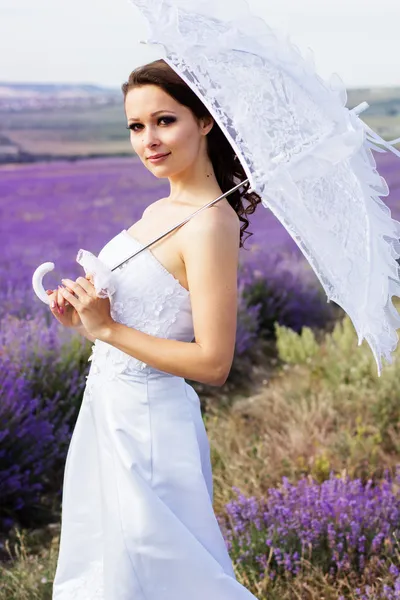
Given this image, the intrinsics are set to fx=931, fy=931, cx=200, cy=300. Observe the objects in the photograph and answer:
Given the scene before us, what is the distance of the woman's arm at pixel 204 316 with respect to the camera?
1823 mm

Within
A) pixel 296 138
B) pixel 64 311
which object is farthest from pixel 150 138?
pixel 64 311

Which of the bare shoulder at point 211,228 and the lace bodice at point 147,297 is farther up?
the bare shoulder at point 211,228

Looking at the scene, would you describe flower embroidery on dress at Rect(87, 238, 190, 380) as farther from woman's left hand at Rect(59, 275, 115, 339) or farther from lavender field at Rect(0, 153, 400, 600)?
lavender field at Rect(0, 153, 400, 600)

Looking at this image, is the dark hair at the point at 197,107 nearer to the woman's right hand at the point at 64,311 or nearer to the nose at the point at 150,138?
the nose at the point at 150,138

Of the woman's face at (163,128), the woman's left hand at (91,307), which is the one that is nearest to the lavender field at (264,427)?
the woman's left hand at (91,307)

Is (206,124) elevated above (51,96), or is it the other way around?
(206,124)

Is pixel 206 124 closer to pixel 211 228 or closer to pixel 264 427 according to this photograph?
pixel 211 228

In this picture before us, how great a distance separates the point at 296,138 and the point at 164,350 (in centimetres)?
51

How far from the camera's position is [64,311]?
202 cm

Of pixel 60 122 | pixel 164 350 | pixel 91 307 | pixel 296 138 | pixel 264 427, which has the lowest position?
pixel 264 427

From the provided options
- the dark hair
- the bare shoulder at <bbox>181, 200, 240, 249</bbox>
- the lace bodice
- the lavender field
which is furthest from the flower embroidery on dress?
the lavender field

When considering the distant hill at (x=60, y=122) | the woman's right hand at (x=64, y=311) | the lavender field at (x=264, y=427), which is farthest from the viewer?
the distant hill at (x=60, y=122)

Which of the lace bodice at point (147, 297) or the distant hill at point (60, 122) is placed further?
the distant hill at point (60, 122)

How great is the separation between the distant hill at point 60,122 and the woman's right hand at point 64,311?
5.98 m
